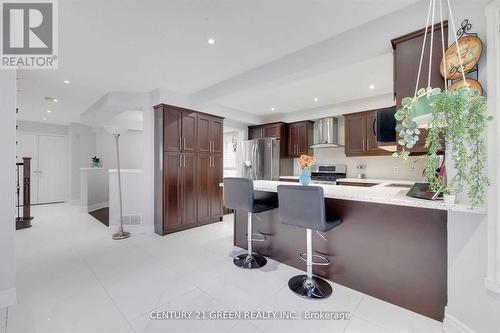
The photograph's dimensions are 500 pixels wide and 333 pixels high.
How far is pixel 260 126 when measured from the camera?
5625mm

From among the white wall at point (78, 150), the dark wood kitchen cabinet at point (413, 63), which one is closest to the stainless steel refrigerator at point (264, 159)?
the dark wood kitchen cabinet at point (413, 63)

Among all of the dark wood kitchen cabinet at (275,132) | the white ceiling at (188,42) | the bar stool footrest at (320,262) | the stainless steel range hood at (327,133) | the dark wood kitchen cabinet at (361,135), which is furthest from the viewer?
the dark wood kitchen cabinet at (275,132)

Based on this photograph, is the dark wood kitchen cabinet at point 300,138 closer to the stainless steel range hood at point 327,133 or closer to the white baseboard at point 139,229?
the stainless steel range hood at point 327,133

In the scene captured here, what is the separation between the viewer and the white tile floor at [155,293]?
1634 millimetres

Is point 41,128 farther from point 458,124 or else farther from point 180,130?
point 458,124

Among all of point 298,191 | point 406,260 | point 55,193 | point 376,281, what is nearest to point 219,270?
point 298,191

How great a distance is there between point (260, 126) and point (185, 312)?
14.8ft

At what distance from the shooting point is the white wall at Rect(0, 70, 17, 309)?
183 cm

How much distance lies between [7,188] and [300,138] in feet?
15.8

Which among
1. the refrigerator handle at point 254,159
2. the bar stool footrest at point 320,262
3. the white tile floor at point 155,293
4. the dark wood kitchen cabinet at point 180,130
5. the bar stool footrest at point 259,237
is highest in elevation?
the dark wood kitchen cabinet at point 180,130

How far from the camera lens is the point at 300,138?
527 centimetres

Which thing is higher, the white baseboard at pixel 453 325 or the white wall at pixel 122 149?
the white wall at pixel 122 149

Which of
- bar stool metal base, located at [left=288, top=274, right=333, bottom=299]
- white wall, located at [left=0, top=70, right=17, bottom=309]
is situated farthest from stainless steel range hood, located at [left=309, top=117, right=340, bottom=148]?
white wall, located at [left=0, top=70, right=17, bottom=309]

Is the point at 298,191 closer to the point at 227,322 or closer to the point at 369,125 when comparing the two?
the point at 227,322
